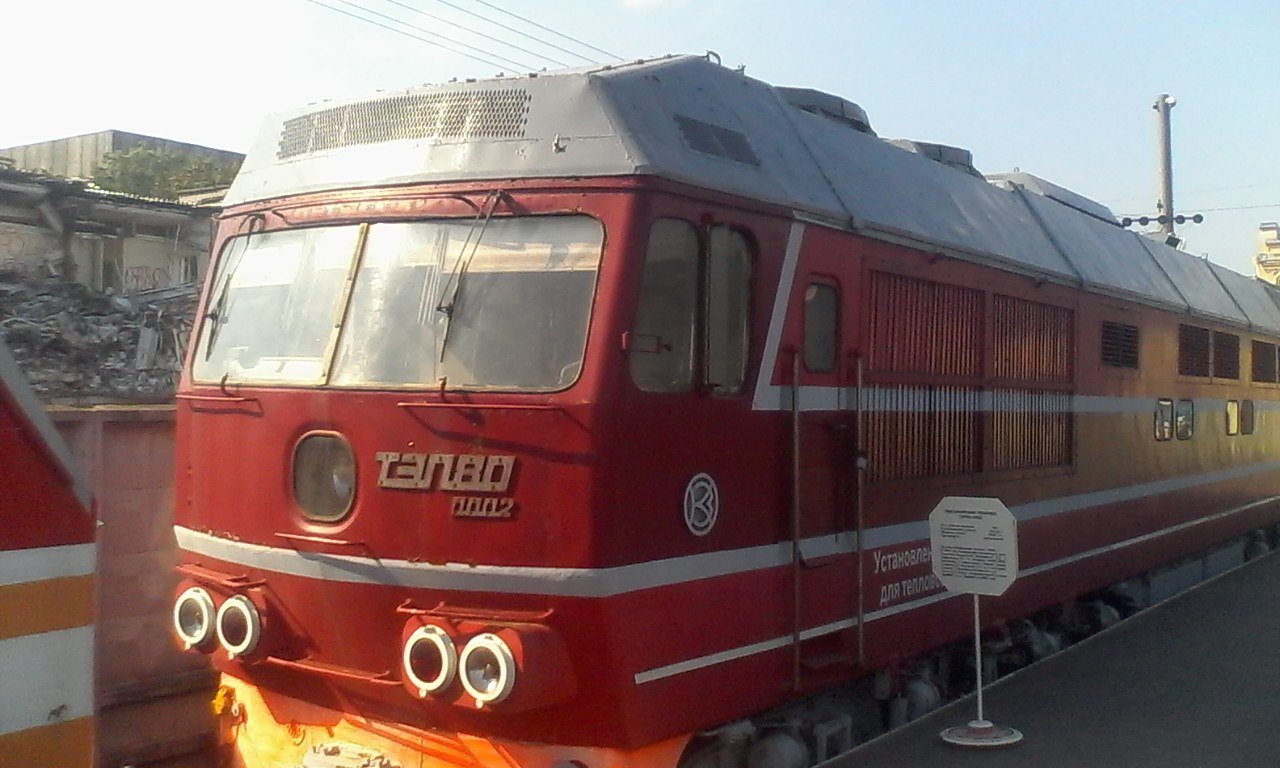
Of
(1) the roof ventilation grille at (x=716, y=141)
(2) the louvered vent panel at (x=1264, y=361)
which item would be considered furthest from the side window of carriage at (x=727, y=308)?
(2) the louvered vent panel at (x=1264, y=361)

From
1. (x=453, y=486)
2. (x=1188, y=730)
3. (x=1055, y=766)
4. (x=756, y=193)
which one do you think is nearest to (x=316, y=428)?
(x=453, y=486)

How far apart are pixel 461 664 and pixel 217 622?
51.2 inches

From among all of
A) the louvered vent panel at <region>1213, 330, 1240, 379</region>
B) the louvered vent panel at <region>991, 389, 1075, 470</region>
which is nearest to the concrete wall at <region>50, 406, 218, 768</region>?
the louvered vent panel at <region>991, 389, 1075, 470</region>

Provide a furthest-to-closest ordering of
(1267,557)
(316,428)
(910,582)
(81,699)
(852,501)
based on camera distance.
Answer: (1267,557)
(910,582)
(852,501)
(316,428)
(81,699)

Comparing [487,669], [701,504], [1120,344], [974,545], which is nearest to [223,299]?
[487,669]

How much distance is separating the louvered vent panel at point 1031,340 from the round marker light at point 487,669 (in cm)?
390

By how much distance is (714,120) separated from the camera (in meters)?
5.20

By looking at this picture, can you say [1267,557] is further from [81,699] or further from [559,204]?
[81,699]

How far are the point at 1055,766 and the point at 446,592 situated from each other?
10.3 feet

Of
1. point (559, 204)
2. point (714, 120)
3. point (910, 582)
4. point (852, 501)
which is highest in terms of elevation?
point (714, 120)

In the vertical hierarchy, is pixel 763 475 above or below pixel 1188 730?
above

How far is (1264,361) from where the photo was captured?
1361 cm

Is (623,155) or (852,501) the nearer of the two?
(623,155)

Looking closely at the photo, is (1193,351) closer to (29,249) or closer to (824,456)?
(824,456)
